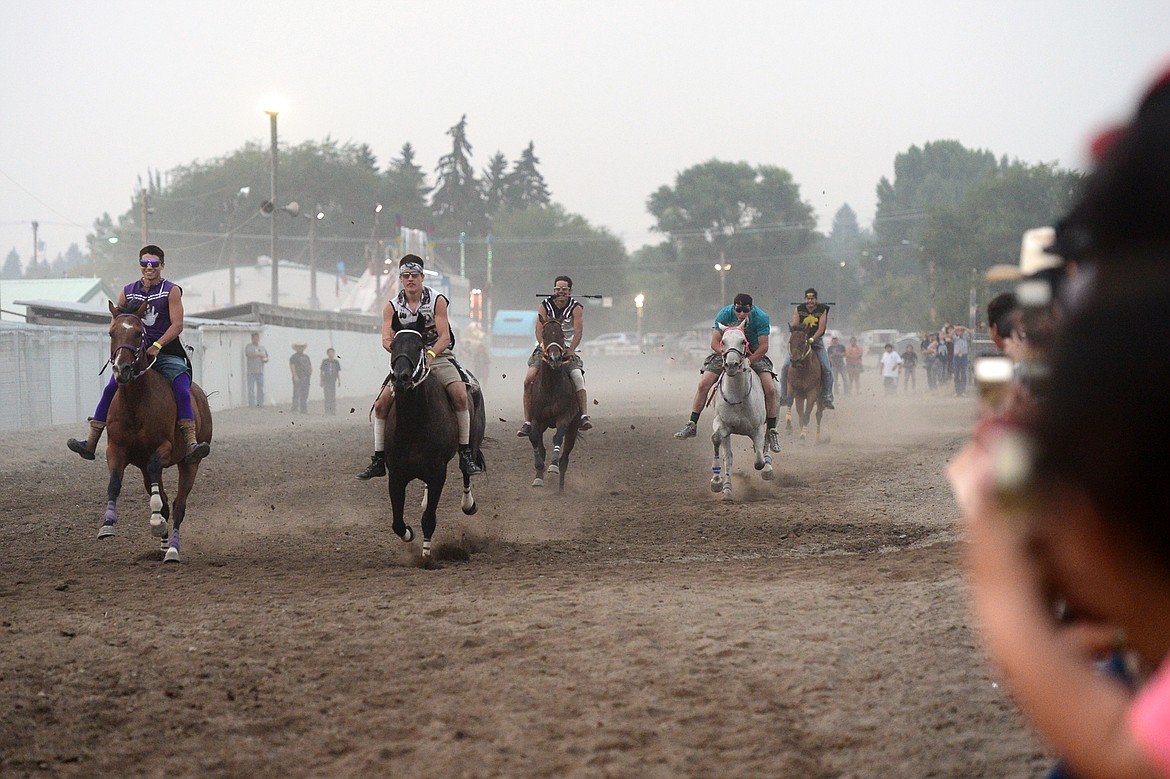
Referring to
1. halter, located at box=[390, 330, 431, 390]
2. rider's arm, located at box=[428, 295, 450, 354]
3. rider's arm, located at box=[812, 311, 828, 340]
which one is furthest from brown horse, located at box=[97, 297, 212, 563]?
rider's arm, located at box=[812, 311, 828, 340]

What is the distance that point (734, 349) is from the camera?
46.0ft

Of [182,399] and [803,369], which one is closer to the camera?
[182,399]

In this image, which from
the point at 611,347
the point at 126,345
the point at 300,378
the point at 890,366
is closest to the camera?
the point at 126,345

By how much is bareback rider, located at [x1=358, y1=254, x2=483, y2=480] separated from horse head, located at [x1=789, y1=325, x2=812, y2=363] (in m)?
11.4

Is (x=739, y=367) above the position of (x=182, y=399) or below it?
above

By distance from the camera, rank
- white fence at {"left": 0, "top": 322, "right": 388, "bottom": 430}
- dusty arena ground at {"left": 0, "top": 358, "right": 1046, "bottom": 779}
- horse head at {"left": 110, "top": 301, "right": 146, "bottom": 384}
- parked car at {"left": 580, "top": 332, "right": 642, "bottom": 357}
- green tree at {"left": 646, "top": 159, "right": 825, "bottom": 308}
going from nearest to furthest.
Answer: dusty arena ground at {"left": 0, "top": 358, "right": 1046, "bottom": 779}
horse head at {"left": 110, "top": 301, "right": 146, "bottom": 384}
white fence at {"left": 0, "top": 322, "right": 388, "bottom": 430}
parked car at {"left": 580, "top": 332, "right": 642, "bottom": 357}
green tree at {"left": 646, "top": 159, "right": 825, "bottom": 308}

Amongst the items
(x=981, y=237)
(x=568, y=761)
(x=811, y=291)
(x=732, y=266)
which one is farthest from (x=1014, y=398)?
(x=732, y=266)

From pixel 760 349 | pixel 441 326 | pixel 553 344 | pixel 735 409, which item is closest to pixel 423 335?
pixel 441 326

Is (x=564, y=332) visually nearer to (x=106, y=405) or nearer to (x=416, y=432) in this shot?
(x=416, y=432)

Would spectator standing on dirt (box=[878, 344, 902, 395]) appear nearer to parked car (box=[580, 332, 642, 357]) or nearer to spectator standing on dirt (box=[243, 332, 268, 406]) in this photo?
spectator standing on dirt (box=[243, 332, 268, 406])

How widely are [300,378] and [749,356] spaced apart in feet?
76.7

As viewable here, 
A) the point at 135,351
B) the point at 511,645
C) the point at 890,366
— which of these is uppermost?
the point at 135,351

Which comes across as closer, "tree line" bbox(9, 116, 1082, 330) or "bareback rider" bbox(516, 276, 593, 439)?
"bareback rider" bbox(516, 276, 593, 439)

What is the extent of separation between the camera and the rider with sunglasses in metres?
15.1
